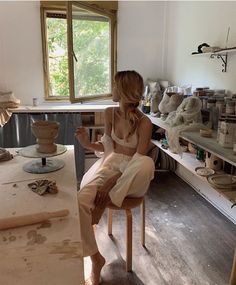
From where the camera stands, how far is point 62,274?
744 millimetres

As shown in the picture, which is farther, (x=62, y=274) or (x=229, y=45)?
(x=229, y=45)

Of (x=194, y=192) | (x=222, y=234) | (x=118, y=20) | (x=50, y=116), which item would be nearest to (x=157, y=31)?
(x=118, y=20)

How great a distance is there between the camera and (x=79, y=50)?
3.02 m

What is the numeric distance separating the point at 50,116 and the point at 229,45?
1939 millimetres

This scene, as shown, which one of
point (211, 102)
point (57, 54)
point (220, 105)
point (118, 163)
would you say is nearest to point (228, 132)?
point (220, 105)

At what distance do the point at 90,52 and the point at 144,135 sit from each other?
5.92 feet

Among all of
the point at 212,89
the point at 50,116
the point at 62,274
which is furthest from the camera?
the point at 50,116

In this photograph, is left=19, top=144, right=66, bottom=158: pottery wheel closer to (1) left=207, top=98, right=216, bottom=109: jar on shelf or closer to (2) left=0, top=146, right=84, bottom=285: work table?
(2) left=0, top=146, right=84, bottom=285: work table

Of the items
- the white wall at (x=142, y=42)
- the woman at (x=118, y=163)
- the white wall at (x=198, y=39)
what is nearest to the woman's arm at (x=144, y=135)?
the woman at (x=118, y=163)

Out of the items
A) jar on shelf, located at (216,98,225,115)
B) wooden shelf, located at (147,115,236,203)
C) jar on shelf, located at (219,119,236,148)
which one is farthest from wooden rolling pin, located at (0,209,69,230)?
jar on shelf, located at (216,98,225,115)

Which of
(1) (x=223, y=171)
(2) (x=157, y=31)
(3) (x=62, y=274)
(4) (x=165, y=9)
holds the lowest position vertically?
(1) (x=223, y=171)

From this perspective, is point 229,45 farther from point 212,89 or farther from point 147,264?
point 147,264

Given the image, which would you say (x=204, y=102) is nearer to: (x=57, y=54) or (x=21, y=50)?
(x=57, y=54)

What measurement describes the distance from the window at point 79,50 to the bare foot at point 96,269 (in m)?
1.78
